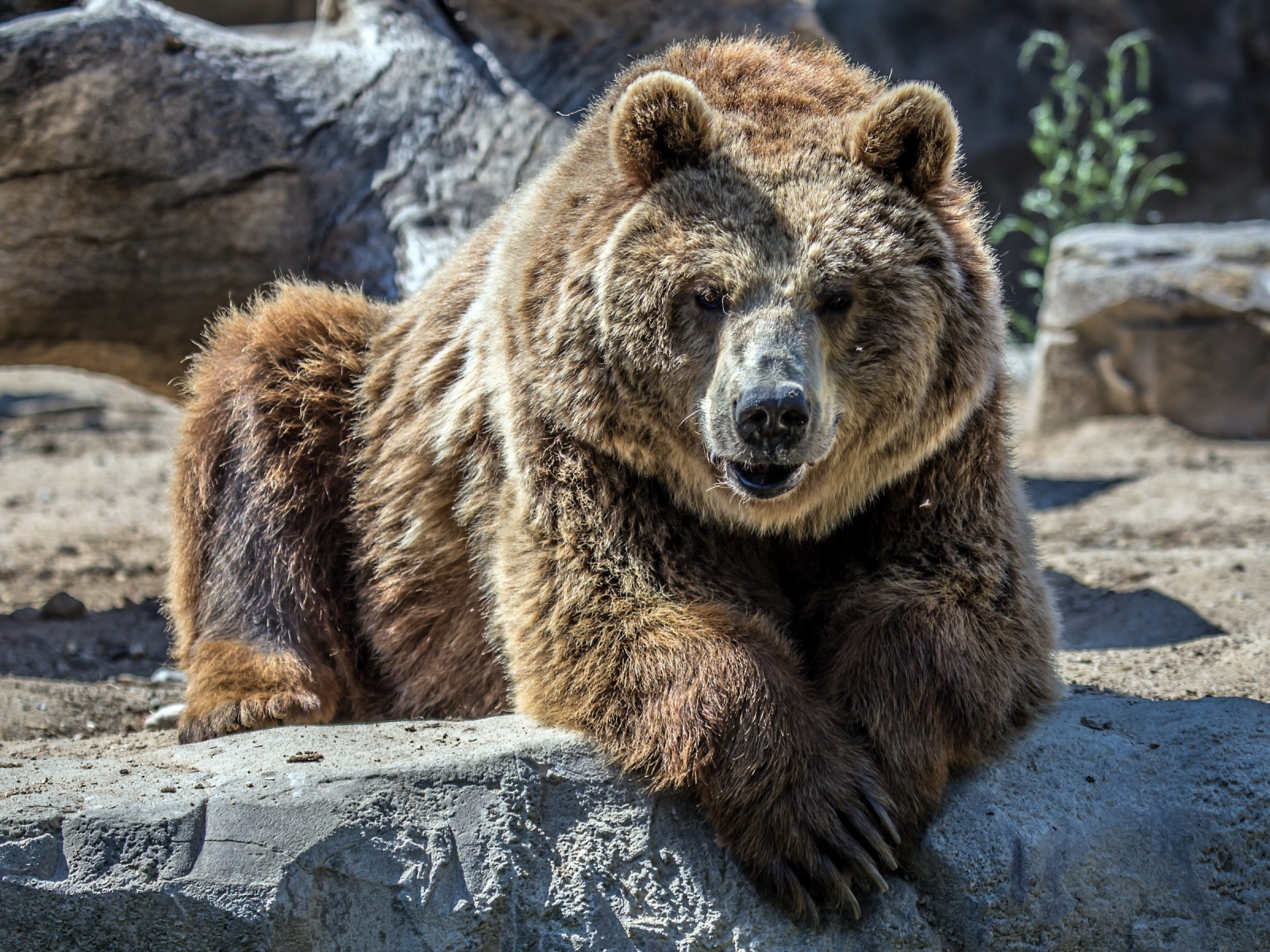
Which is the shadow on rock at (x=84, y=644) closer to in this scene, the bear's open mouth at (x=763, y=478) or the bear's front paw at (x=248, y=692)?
the bear's front paw at (x=248, y=692)

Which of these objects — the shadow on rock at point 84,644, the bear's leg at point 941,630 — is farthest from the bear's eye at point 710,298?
the shadow on rock at point 84,644

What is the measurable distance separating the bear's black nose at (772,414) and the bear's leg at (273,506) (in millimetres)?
1663

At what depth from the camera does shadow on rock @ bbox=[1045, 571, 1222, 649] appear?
4.66 meters

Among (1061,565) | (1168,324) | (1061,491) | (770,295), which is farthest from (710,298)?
(1168,324)

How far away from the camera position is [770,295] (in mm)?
3012

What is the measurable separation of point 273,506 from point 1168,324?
20.6 feet

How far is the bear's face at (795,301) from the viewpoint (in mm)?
3014

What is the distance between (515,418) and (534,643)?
61cm

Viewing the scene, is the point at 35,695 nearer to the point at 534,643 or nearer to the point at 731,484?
the point at 534,643

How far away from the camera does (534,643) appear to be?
3246 mm

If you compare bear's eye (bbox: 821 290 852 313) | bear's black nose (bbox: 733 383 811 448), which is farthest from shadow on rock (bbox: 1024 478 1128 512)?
bear's black nose (bbox: 733 383 811 448)

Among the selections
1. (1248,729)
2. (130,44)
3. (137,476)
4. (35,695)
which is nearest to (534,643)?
(1248,729)

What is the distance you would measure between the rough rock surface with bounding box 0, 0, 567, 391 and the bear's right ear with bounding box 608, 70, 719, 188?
2.23 m

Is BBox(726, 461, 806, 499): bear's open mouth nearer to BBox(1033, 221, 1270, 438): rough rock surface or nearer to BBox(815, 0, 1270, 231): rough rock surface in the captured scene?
BBox(1033, 221, 1270, 438): rough rock surface
